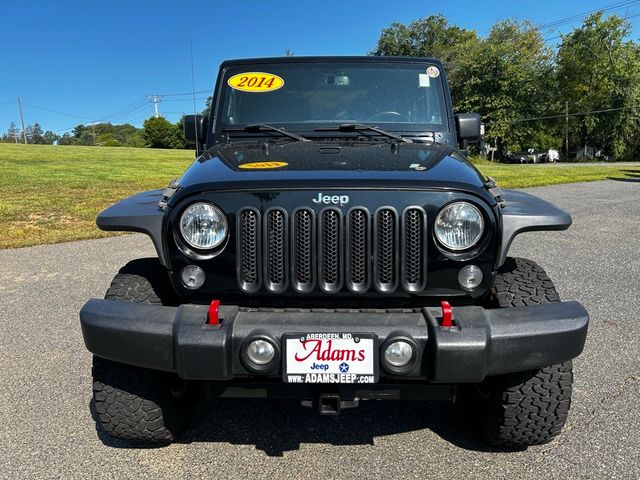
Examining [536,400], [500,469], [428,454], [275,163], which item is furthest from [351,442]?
[275,163]

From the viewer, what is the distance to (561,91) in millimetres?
51219

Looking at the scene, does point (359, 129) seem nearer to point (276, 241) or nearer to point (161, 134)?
point (276, 241)

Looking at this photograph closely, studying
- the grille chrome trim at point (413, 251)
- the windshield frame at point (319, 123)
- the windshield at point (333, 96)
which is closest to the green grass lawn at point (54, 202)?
the windshield frame at point (319, 123)

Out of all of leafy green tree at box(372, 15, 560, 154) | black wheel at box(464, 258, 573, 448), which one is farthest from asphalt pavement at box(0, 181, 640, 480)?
leafy green tree at box(372, 15, 560, 154)

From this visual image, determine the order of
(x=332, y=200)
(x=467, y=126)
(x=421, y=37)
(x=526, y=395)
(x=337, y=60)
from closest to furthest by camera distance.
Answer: (x=332, y=200), (x=526, y=395), (x=467, y=126), (x=337, y=60), (x=421, y=37)

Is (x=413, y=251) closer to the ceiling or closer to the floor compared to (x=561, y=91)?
closer to the floor

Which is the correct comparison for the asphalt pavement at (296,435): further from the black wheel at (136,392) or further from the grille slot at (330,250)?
the grille slot at (330,250)

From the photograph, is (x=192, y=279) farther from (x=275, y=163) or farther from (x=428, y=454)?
(x=428, y=454)

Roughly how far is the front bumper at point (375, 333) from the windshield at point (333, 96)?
62.7 inches

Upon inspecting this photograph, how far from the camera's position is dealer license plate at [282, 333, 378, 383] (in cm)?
204

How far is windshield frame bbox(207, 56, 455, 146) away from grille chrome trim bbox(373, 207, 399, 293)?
1.24 metres

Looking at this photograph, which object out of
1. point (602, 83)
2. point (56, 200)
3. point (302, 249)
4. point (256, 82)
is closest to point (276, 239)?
point (302, 249)

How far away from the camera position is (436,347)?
6.57ft

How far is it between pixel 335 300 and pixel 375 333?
0.93 ft
